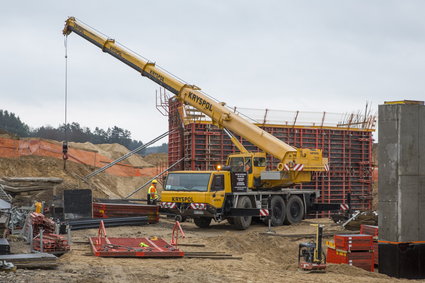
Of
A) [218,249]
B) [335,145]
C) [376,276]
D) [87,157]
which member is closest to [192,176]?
[218,249]

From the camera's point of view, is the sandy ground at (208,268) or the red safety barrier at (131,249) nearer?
the sandy ground at (208,268)

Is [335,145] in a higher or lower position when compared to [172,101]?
lower

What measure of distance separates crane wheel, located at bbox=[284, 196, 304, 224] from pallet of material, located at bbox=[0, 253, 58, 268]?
1350 cm

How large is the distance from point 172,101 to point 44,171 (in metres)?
10.0

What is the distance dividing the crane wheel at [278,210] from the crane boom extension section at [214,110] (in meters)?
1.69

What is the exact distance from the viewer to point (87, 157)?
46062 millimetres

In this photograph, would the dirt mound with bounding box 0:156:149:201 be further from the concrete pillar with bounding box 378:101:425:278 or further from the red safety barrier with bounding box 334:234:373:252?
the concrete pillar with bounding box 378:101:425:278

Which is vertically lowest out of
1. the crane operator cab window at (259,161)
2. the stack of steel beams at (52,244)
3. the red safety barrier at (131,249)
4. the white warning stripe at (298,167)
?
the red safety barrier at (131,249)

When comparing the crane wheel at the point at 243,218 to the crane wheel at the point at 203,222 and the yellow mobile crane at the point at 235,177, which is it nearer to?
the yellow mobile crane at the point at 235,177

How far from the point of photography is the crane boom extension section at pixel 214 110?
2197cm

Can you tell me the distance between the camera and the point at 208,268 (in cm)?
1277

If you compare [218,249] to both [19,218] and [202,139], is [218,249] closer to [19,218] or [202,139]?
[19,218]

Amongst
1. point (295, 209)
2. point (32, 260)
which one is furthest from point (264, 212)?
point (32, 260)

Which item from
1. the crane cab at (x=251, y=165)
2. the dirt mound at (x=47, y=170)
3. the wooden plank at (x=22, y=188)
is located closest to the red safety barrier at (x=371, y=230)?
the crane cab at (x=251, y=165)
